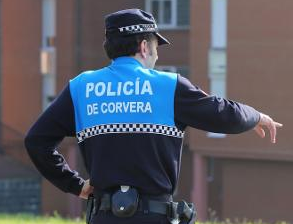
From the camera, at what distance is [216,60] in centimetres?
2659

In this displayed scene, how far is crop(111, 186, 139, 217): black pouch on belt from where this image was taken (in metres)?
3.96

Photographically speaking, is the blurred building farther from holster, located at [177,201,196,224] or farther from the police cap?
the police cap

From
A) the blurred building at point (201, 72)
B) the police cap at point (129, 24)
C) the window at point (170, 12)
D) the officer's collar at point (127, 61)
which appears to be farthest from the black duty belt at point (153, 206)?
the window at point (170, 12)

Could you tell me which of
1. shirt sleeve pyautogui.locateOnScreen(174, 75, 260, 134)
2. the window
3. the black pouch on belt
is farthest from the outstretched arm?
the window

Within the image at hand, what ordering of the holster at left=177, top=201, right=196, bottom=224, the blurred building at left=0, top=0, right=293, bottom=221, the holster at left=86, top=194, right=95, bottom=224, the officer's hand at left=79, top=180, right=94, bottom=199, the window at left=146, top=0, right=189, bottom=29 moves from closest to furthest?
the holster at left=177, top=201, right=196, bottom=224
the holster at left=86, top=194, right=95, bottom=224
the officer's hand at left=79, top=180, right=94, bottom=199
the blurred building at left=0, top=0, right=293, bottom=221
the window at left=146, top=0, right=189, bottom=29

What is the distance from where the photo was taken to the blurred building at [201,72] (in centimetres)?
2506

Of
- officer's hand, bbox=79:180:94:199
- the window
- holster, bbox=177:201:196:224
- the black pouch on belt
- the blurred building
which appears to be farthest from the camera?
the window

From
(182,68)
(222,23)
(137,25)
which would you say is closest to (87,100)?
(137,25)

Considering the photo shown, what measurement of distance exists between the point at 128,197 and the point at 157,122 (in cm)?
38

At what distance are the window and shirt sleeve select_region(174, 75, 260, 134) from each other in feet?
86.9

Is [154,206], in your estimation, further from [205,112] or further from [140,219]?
[205,112]

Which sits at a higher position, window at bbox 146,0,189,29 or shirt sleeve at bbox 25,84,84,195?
window at bbox 146,0,189,29

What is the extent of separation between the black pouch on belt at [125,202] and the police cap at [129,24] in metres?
0.76

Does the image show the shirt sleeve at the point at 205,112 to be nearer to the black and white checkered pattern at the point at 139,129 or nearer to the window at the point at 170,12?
the black and white checkered pattern at the point at 139,129
